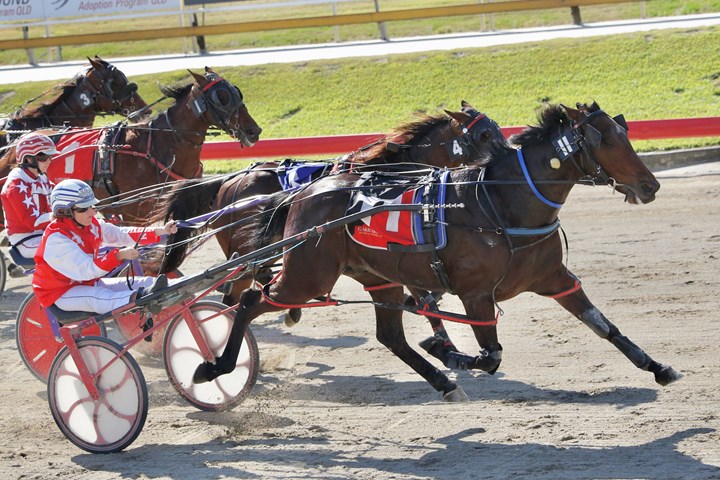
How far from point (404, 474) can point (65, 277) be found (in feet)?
7.81

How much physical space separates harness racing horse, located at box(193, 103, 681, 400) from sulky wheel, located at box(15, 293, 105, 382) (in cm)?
149

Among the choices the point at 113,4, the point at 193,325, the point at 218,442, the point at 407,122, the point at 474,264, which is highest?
the point at 113,4

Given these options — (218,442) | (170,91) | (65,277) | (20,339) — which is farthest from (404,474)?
(170,91)

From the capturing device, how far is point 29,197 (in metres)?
8.13

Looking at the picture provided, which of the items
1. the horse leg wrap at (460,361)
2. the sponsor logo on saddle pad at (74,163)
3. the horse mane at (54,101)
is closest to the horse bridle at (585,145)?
the horse leg wrap at (460,361)

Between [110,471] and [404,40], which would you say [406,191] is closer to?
[110,471]

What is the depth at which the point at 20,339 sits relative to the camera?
803 cm

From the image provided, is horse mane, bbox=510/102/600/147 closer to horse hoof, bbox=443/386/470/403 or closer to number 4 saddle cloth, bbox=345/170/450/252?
number 4 saddle cloth, bbox=345/170/450/252

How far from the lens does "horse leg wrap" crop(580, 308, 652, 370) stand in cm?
684

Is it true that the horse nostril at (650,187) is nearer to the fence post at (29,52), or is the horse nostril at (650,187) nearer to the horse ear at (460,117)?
the horse ear at (460,117)

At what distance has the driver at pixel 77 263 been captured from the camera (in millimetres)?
6598

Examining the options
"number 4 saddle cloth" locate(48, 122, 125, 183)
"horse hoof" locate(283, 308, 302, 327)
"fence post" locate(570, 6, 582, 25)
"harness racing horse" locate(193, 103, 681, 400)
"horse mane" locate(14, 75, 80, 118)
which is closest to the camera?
"harness racing horse" locate(193, 103, 681, 400)

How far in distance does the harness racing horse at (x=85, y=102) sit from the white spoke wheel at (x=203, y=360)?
472 cm

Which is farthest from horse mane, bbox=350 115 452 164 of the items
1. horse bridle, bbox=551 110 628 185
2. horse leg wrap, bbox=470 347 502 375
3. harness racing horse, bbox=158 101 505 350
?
horse leg wrap, bbox=470 347 502 375
